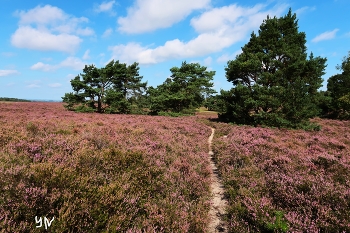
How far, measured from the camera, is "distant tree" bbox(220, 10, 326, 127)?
17.7 m

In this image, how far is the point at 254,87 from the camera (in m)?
21.0

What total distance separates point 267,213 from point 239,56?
882 inches

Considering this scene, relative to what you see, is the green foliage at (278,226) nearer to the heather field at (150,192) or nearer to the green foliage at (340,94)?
the heather field at (150,192)

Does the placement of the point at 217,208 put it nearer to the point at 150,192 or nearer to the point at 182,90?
the point at 150,192

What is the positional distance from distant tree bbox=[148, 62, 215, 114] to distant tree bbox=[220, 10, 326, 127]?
10.5m

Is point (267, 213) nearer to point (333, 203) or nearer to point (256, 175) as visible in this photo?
point (333, 203)

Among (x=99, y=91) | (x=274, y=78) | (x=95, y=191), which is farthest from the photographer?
(x=99, y=91)

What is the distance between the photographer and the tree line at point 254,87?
1862cm

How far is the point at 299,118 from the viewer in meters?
17.4

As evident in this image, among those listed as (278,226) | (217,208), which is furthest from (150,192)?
(278,226)

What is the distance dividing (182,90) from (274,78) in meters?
17.2

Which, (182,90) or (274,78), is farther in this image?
(182,90)

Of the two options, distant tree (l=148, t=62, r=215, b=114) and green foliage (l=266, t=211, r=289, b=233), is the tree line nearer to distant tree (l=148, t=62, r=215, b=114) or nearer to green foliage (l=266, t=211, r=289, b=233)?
distant tree (l=148, t=62, r=215, b=114)

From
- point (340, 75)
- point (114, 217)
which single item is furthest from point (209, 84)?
point (114, 217)
